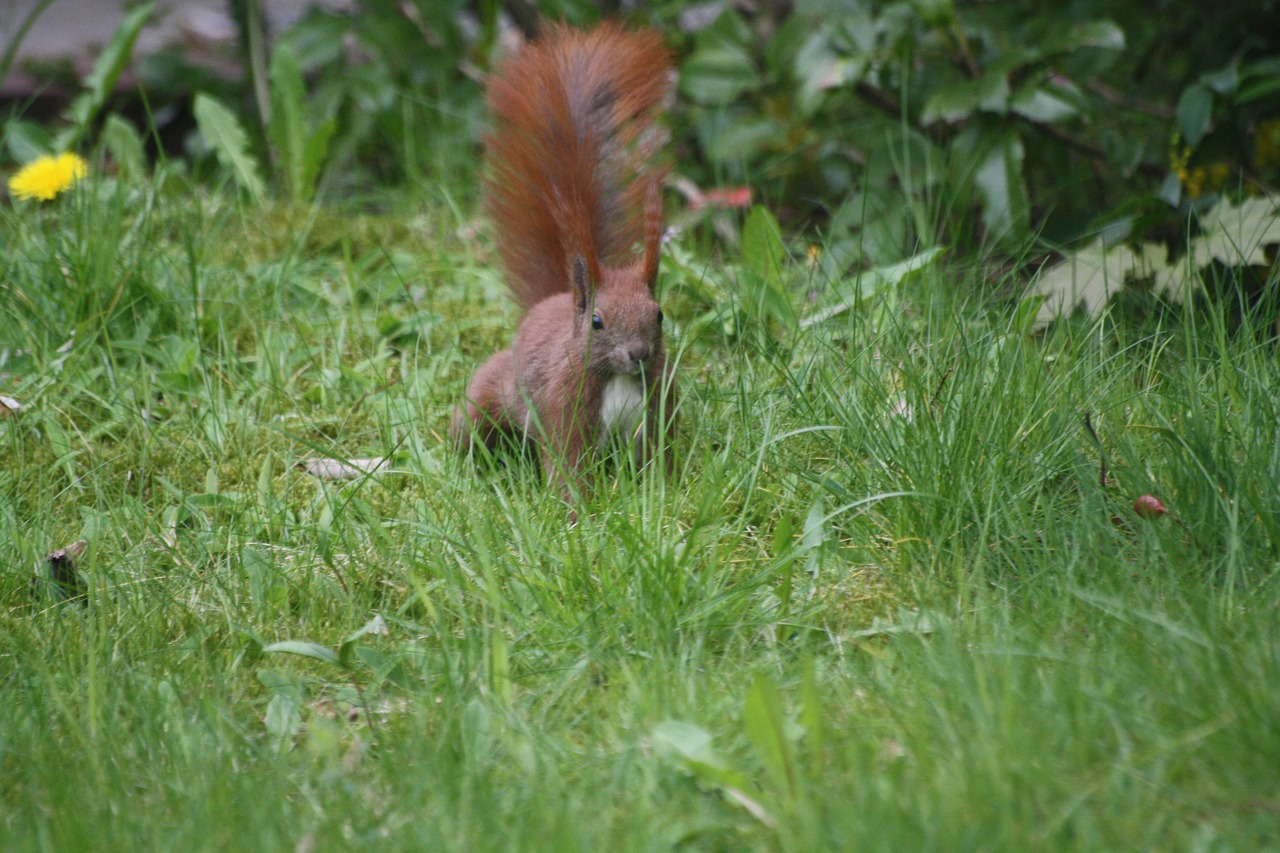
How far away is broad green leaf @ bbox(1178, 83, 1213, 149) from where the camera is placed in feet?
10.1

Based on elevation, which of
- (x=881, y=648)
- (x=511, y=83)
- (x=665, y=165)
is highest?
(x=511, y=83)

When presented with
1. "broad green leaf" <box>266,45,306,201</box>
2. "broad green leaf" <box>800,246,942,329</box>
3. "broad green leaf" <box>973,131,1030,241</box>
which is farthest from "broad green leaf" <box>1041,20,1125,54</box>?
"broad green leaf" <box>266,45,306,201</box>

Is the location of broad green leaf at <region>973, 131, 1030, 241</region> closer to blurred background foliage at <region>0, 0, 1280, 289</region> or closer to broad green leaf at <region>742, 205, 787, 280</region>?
blurred background foliage at <region>0, 0, 1280, 289</region>

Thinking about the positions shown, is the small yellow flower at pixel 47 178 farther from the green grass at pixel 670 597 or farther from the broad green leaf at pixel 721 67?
the broad green leaf at pixel 721 67

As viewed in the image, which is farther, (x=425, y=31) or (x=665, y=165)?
(x=425, y=31)

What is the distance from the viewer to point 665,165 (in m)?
2.74

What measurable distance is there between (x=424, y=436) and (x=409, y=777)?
1196 millimetres

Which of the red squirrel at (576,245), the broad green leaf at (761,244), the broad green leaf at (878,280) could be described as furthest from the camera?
the broad green leaf at (761,244)

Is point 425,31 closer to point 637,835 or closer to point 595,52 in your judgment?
point 595,52

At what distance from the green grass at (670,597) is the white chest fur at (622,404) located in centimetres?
14

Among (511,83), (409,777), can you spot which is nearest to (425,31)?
(511,83)

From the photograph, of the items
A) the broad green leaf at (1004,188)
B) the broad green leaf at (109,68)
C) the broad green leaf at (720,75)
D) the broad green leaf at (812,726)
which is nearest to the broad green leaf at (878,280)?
the broad green leaf at (1004,188)

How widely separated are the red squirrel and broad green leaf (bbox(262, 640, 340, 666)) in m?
0.56

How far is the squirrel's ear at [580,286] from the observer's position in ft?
8.20
